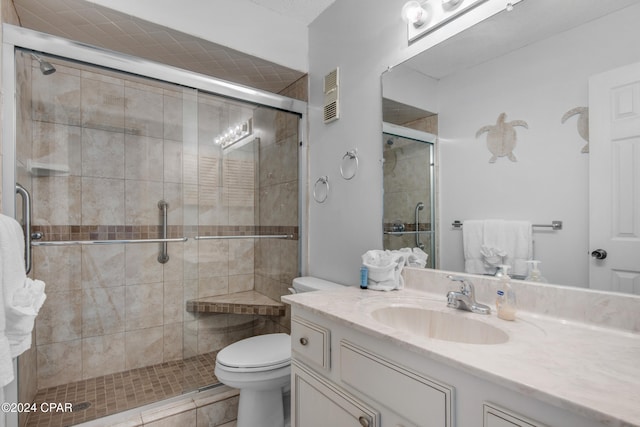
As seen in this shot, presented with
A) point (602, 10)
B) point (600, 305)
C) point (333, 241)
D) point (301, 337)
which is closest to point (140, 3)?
point (333, 241)

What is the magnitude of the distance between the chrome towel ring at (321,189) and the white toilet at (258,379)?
0.97 m

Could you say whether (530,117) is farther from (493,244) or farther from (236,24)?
(236,24)

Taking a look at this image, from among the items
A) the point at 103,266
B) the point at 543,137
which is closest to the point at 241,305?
the point at 103,266

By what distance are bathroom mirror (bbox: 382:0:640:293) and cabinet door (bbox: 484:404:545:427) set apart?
0.60 m

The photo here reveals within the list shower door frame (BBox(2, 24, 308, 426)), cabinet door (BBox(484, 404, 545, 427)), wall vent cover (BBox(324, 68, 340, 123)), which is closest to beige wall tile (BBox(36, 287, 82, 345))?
shower door frame (BBox(2, 24, 308, 426))

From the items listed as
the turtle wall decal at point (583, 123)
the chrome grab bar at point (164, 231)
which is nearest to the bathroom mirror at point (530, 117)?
the turtle wall decal at point (583, 123)

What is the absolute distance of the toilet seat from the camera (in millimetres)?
1671

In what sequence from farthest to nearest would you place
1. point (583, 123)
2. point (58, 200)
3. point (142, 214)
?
point (142, 214) → point (58, 200) → point (583, 123)

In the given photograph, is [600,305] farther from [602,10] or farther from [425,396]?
[602,10]

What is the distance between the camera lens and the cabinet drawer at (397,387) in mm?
796

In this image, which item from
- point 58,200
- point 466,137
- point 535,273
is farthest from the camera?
point 58,200

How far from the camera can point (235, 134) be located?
2.24 metres

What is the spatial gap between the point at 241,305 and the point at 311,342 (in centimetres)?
125

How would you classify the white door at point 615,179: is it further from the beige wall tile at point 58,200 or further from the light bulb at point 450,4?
the beige wall tile at point 58,200
